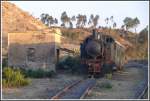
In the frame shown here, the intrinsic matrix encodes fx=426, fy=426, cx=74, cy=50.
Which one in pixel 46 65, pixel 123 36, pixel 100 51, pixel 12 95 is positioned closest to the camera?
pixel 12 95

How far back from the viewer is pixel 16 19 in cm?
7156

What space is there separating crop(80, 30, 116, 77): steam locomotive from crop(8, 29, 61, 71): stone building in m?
6.19

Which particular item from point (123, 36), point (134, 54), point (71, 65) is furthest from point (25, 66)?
point (123, 36)

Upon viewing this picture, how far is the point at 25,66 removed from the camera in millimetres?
34938

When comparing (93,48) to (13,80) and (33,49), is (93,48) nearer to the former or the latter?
(13,80)

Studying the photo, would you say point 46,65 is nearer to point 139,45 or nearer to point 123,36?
point 139,45

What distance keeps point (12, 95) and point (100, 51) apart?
11.5 meters

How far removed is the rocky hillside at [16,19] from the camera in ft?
221

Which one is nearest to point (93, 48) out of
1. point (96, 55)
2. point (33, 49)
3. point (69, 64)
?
point (96, 55)

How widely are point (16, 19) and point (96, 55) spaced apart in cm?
4533

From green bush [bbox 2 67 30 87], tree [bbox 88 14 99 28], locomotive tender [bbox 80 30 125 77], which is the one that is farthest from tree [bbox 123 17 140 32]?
green bush [bbox 2 67 30 87]

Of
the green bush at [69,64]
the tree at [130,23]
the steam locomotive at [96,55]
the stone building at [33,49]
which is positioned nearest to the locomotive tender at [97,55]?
the steam locomotive at [96,55]

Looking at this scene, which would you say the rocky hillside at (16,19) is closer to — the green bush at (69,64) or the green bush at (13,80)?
the green bush at (69,64)

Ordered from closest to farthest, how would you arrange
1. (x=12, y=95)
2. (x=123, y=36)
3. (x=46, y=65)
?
(x=12, y=95) < (x=46, y=65) < (x=123, y=36)
